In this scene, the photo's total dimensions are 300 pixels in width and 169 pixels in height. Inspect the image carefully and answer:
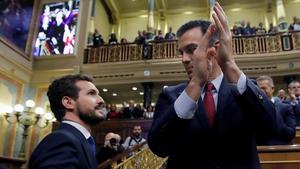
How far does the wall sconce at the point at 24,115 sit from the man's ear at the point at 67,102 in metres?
7.66

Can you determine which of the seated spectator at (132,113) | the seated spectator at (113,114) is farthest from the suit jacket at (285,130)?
the seated spectator at (113,114)

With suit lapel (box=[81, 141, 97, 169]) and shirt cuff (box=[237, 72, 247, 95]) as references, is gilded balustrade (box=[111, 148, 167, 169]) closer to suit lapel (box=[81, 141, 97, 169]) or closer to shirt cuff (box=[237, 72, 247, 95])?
suit lapel (box=[81, 141, 97, 169])

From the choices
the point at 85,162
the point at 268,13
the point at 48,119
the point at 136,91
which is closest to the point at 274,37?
the point at 268,13

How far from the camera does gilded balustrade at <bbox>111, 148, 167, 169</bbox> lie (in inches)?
159

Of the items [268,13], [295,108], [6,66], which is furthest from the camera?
[268,13]

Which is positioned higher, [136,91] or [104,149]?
[136,91]

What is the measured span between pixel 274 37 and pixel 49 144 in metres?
9.41

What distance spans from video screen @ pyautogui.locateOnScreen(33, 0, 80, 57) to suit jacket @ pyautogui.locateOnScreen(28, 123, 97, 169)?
9800 millimetres

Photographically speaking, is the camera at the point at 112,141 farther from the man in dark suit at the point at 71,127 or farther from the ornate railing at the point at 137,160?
the man in dark suit at the point at 71,127

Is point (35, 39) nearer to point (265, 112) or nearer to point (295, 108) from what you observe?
point (295, 108)

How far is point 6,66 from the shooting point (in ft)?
31.7

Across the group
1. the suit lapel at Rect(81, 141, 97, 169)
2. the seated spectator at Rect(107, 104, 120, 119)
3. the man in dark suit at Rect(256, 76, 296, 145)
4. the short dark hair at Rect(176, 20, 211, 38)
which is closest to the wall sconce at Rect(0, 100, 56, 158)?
the seated spectator at Rect(107, 104, 120, 119)

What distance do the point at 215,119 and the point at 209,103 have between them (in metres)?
0.07

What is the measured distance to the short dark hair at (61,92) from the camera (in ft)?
6.86
